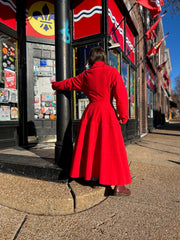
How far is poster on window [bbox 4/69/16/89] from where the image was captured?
171 inches

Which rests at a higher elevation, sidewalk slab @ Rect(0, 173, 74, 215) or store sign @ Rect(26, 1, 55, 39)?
store sign @ Rect(26, 1, 55, 39)

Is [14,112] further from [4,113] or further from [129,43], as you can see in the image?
[129,43]

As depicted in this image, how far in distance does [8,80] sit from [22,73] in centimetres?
52

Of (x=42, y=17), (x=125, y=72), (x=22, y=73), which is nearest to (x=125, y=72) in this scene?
(x=125, y=72)

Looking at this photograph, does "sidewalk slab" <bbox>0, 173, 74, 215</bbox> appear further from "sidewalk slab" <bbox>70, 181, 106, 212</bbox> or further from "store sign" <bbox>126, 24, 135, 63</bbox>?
"store sign" <bbox>126, 24, 135, 63</bbox>

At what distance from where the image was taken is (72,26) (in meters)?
5.08

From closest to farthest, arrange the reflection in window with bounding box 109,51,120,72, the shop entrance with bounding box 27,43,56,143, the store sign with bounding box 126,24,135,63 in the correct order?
the reflection in window with bounding box 109,51,120,72 → the shop entrance with bounding box 27,43,56,143 → the store sign with bounding box 126,24,135,63

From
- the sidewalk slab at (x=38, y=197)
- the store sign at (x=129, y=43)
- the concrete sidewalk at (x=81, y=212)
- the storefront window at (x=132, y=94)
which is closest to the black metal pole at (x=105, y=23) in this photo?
the store sign at (x=129, y=43)

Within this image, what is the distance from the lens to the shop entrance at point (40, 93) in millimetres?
5051

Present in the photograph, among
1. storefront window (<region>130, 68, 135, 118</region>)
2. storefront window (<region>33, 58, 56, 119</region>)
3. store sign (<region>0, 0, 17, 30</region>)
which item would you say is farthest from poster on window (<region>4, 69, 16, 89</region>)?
storefront window (<region>130, 68, 135, 118</region>)

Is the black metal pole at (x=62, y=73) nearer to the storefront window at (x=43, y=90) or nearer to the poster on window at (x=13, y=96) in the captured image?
the poster on window at (x=13, y=96)

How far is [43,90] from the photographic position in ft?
17.5

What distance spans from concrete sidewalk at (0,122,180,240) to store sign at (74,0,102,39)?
14.1 feet

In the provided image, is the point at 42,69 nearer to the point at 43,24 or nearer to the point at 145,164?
the point at 43,24
